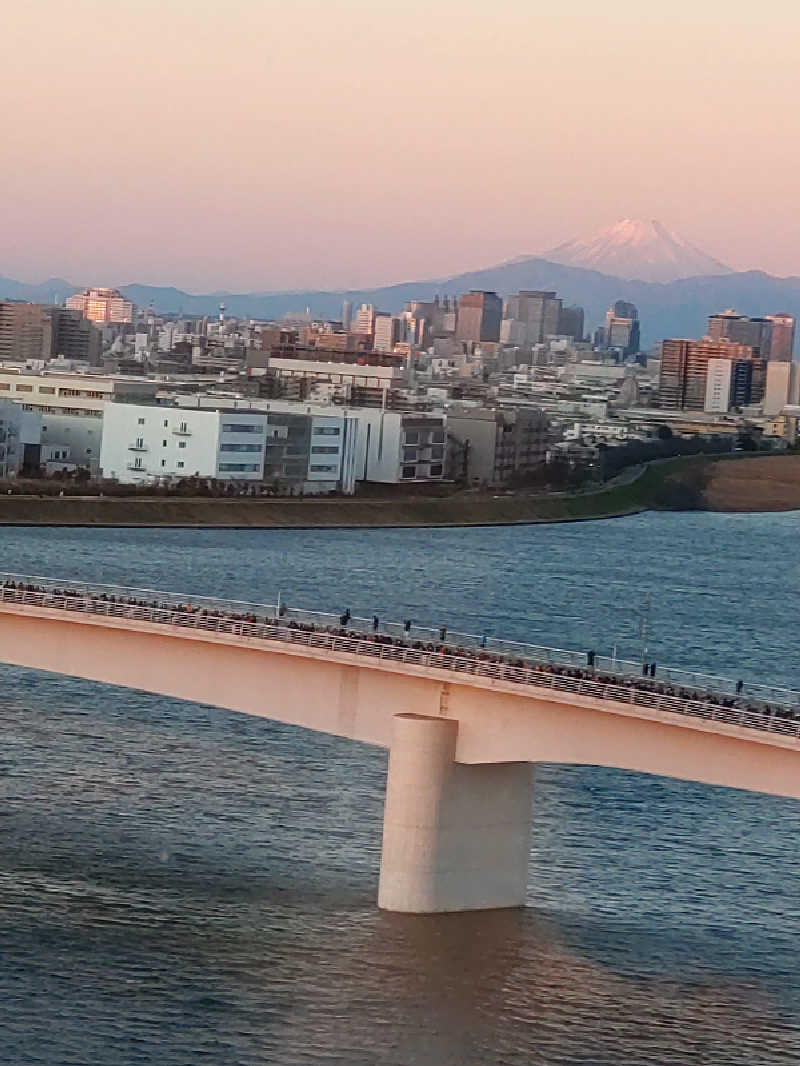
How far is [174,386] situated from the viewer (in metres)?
99.3

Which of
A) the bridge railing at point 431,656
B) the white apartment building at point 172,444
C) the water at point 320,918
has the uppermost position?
the white apartment building at point 172,444

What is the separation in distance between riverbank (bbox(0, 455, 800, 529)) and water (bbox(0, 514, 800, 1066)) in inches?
1143

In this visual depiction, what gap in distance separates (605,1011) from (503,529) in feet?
183

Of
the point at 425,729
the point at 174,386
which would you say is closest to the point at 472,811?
the point at 425,729

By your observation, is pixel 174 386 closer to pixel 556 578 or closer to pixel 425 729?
pixel 556 578

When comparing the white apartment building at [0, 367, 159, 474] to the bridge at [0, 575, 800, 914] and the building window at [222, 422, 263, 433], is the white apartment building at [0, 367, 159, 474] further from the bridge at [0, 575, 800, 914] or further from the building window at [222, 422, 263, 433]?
the bridge at [0, 575, 800, 914]


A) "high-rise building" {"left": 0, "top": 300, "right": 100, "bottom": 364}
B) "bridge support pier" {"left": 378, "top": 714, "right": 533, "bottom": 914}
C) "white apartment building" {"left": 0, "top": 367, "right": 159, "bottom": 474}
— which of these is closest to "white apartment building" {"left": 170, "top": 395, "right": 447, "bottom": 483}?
Result: "white apartment building" {"left": 0, "top": 367, "right": 159, "bottom": 474}

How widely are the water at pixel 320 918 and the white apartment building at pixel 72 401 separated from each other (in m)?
40.0

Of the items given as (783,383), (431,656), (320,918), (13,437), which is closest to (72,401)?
(13,437)

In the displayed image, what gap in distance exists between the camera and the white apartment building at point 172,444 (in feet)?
234

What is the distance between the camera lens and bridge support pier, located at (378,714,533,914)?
68.0 ft

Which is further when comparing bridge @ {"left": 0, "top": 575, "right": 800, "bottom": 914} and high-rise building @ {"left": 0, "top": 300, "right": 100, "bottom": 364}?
high-rise building @ {"left": 0, "top": 300, "right": 100, "bottom": 364}

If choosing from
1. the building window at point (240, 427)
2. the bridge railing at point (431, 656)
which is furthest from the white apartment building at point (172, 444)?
the bridge railing at point (431, 656)

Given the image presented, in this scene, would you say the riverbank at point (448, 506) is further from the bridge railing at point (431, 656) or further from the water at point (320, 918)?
the bridge railing at point (431, 656)
